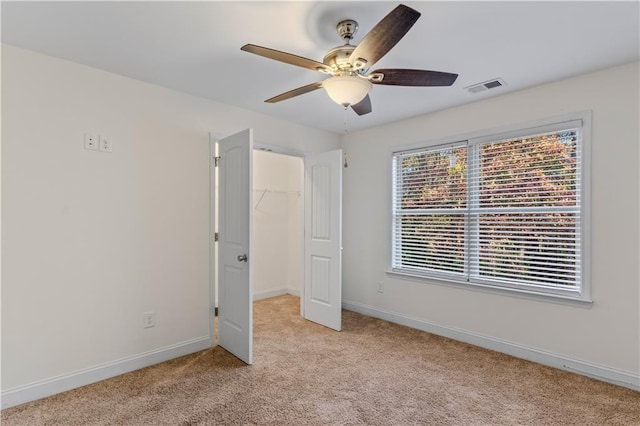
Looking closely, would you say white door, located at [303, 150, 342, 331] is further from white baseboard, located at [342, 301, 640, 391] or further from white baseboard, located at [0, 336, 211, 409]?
white baseboard, located at [0, 336, 211, 409]

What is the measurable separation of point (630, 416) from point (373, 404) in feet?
5.40

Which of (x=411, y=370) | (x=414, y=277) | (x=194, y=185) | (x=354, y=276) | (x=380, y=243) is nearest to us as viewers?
(x=411, y=370)

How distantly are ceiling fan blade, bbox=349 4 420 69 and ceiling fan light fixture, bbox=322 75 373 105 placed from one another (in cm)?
8

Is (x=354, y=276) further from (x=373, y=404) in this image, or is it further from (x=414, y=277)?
(x=373, y=404)

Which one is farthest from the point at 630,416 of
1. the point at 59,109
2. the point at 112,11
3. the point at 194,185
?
the point at 59,109

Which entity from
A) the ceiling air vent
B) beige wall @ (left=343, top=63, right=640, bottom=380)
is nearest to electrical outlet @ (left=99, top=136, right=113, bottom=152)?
beige wall @ (left=343, top=63, right=640, bottom=380)

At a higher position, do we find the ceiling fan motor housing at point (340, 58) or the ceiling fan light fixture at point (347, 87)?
the ceiling fan motor housing at point (340, 58)

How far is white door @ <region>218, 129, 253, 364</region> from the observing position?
9.52ft

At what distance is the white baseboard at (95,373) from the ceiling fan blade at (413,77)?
278 centimetres

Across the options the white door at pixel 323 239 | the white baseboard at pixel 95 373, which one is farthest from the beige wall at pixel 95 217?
the white door at pixel 323 239

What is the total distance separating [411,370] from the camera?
281 cm

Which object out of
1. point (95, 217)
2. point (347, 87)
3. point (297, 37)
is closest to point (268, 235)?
point (95, 217)

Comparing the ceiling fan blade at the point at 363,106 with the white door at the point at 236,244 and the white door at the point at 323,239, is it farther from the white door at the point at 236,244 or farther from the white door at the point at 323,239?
the white door at the point at 323,239

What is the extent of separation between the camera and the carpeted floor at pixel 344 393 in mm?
2145
